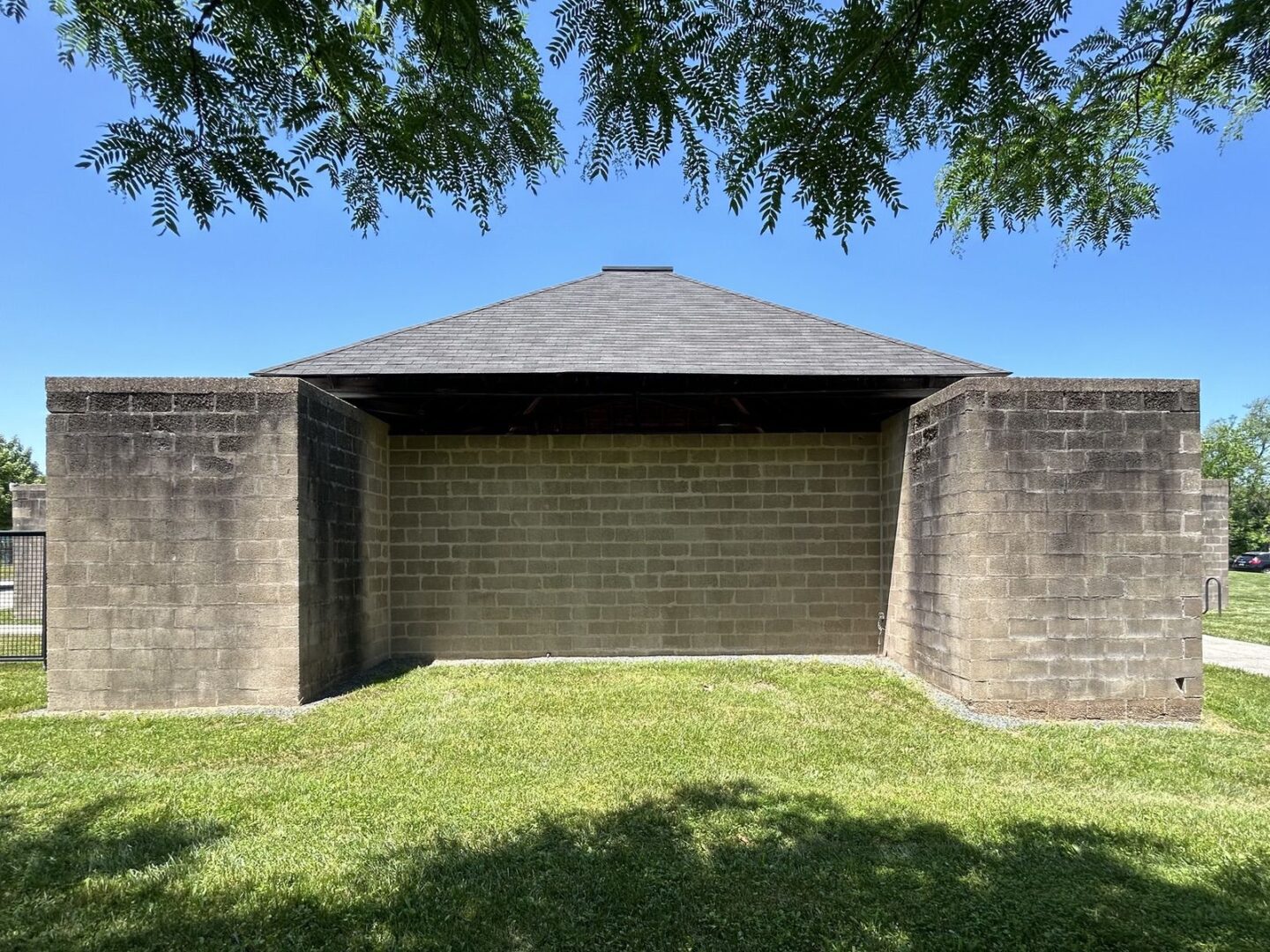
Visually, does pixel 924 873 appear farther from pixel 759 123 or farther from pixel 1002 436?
pixel 1002 436

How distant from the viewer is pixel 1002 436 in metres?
6.39

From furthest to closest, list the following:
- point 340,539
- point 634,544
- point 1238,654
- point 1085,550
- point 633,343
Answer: point 1238,654
point 634,544
point 633,343
point 340,539
point 1085,550

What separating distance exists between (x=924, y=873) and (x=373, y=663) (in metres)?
6.71

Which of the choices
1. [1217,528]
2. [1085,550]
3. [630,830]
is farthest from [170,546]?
[1217,528]

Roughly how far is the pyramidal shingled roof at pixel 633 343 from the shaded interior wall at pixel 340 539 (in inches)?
35.2

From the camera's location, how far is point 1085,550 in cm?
638

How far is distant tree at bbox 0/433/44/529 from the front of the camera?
38.0m

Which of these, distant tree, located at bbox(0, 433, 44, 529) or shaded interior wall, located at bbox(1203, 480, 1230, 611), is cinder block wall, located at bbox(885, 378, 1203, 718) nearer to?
shaded interior wall, located at bbox(1203, 480, 1230, 611)

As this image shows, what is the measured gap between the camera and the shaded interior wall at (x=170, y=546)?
6.49 m

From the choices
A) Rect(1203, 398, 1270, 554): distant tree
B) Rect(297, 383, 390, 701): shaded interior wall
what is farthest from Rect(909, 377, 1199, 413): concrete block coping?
Rect(1203, 398, 1270, 554): distant tree

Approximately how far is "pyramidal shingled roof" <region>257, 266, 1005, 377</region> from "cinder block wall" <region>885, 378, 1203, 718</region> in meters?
1.78

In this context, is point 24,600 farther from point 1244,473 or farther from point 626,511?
point 1244,473

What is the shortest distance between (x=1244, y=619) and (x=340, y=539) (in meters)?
18.1

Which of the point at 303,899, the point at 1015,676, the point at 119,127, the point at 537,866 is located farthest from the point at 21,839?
the point at 1015,676
